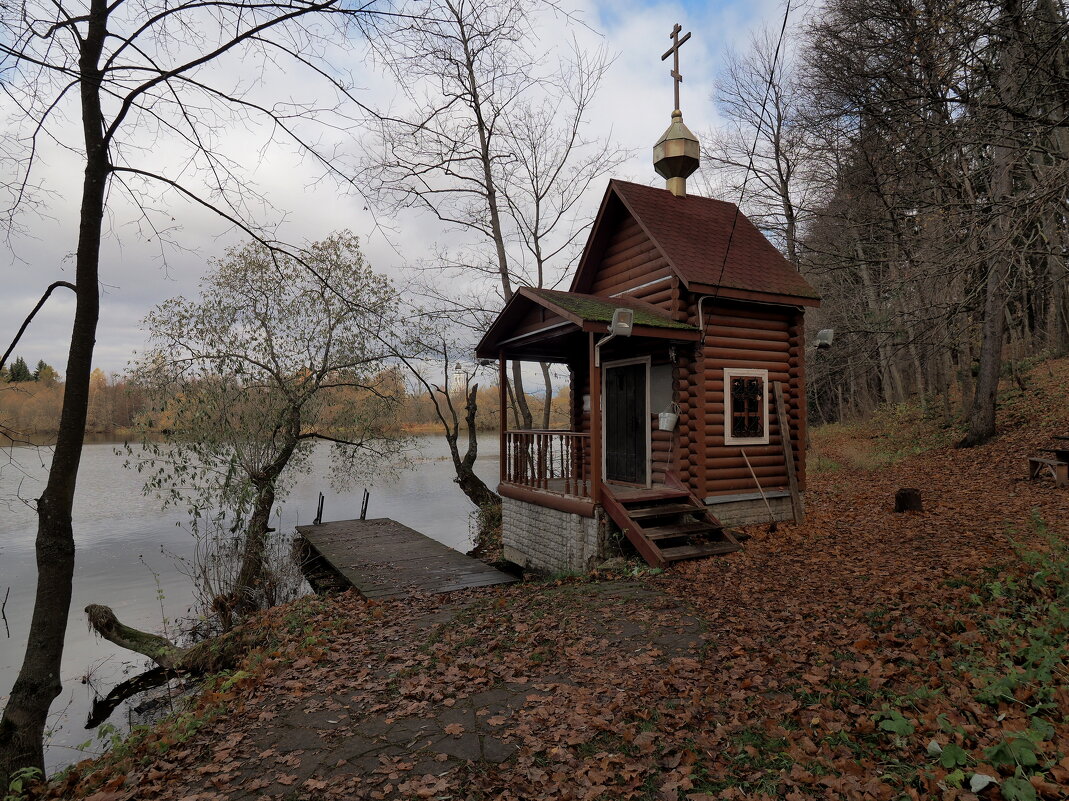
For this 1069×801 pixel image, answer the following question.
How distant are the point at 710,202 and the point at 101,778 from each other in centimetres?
1174

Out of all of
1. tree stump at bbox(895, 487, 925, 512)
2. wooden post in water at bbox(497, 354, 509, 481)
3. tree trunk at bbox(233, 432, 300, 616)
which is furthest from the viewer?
wooden post in water at bbox(497, 354, 509, 481)

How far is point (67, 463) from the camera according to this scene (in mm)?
5047

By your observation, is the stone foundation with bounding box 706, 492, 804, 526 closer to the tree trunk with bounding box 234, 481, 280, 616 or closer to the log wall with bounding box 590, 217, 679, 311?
the log wall with bounding box 590, 217, 679, 311

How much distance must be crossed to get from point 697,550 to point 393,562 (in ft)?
17.8

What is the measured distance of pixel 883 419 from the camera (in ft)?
69.8

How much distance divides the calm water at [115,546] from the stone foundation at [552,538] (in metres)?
4.51

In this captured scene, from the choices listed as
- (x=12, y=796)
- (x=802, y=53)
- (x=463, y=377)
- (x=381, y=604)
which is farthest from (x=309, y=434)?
(x=802, y=53)

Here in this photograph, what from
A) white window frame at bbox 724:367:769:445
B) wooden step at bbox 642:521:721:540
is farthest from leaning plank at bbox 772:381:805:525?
wooden step at bbox 642:521:721:540

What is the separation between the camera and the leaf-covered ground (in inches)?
128

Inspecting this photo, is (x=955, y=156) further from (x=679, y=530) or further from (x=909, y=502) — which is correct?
(x=679, y=530)

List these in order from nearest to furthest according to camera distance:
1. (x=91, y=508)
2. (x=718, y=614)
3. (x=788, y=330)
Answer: (x=718, y=614) → (x=788, y=330) → (x=91, y=508)

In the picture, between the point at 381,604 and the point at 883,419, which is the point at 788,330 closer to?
the point at 381,604

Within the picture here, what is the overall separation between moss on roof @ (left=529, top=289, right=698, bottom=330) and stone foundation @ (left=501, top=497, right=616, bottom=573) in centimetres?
278

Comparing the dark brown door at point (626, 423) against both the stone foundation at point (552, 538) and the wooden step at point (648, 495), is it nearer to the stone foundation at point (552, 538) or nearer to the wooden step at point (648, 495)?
the wooden step at point (648, 495)
